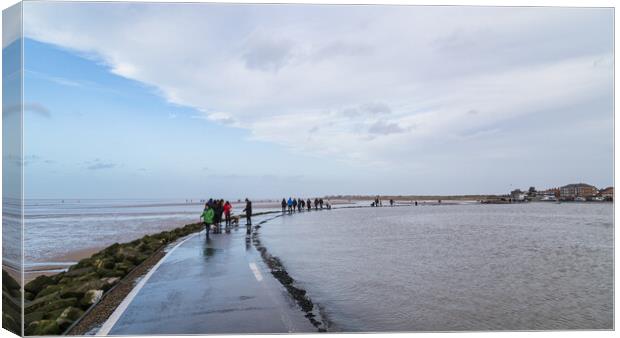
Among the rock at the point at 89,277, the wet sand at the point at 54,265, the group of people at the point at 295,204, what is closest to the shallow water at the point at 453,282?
the rock at the point at 89,277

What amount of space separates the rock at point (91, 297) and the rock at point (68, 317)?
50 centimetres

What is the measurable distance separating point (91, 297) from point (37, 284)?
3.73 m

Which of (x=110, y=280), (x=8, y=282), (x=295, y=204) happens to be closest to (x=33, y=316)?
(x=8, y=282)

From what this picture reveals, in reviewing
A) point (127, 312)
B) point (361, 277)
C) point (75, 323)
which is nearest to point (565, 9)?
point (361, 277)

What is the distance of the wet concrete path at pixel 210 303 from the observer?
7.29m

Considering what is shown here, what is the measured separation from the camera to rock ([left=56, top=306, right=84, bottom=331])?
296 inches

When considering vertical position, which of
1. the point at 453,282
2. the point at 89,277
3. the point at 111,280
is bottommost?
the point at 453,282

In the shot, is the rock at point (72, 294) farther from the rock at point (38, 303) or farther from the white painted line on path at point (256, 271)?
the white painted line on path at point (256, 271)

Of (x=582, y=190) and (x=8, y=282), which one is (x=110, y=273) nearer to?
(x=8, y=282)

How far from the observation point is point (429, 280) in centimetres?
1177

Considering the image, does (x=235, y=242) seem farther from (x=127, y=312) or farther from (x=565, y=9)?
(x=565, y=9)

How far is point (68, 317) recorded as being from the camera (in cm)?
770

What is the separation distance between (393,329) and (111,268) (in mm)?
8266

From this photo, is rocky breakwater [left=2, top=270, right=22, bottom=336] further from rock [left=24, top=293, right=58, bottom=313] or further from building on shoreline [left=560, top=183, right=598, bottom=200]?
building on shoreline [left=560, top=183, right=598, bottom=200]
